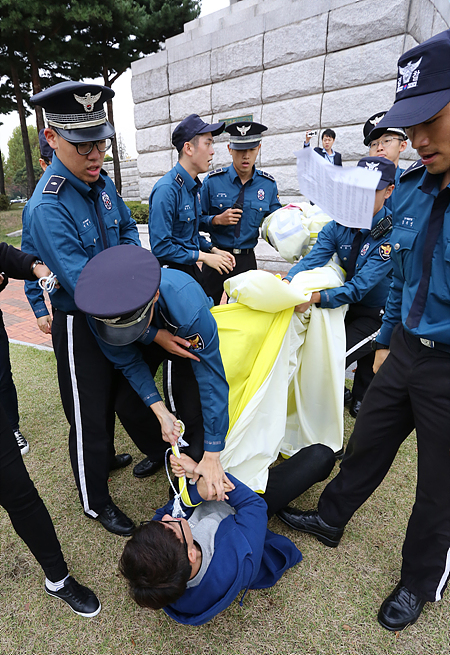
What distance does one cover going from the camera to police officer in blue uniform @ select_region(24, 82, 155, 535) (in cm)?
168

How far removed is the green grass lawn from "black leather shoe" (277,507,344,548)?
5 centimetres

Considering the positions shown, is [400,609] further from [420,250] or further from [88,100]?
[88,100]

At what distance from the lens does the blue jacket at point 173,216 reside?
9.66 feet

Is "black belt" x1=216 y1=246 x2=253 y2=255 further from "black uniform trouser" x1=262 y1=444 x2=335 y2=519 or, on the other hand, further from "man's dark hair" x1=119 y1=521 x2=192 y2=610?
"man's dark hair" x1=119 y1=521 x2=192 y2=610

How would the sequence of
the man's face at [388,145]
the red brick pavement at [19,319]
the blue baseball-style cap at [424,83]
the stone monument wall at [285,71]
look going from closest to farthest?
the blue baseball-style cap at [424,83] < the man's face at [388,145] < the red brick pavement at [19,319] < the stone monument wall at [285,71]

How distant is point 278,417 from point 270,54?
8646 millimetres

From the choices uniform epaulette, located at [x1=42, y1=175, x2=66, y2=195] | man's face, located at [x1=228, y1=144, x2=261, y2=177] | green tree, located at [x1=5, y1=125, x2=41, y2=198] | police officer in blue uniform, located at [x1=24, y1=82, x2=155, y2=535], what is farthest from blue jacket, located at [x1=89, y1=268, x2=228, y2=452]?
green tree, located at [x1=5, y1=125, x2=41, y2=198]

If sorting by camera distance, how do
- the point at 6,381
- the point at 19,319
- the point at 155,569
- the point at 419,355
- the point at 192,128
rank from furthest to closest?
1. the point at 19,319
2. the point at 192,128
3. the point at 6,381
4. the point at 419,355
5. the point at 155,569

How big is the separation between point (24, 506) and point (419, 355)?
1.57 meters

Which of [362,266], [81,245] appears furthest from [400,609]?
[81,245]

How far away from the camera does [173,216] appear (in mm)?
3039

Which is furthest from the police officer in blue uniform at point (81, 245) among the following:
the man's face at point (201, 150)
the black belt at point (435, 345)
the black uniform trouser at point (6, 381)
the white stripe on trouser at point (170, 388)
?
the black belt at point (435, 345)

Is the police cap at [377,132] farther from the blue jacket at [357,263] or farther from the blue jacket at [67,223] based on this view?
the blue jacket at [67,223]

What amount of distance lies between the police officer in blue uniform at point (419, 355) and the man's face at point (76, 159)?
122 centimetres
